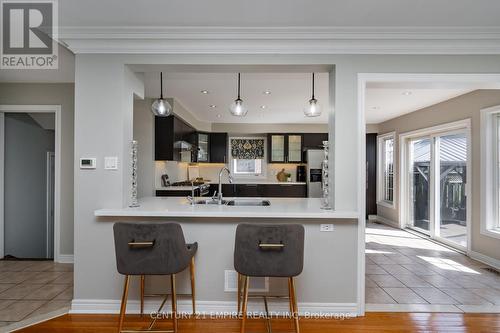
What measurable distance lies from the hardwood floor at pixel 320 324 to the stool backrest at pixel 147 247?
68cm

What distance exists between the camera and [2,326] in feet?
7.18

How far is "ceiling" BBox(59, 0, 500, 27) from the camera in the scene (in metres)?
1.98

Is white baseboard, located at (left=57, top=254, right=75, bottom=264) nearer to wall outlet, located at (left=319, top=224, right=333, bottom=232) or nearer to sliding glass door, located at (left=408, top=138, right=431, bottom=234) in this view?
wall outlet, located at (left=319, top=224, right=333, bottom=232)

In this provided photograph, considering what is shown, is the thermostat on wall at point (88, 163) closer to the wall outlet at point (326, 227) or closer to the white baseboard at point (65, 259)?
the white baseboard at point (65, 259)

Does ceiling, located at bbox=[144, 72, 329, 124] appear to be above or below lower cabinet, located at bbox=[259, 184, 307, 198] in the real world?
above

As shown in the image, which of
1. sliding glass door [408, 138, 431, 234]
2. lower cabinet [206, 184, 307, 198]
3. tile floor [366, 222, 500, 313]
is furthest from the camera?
lower cabinet [206, 184, 307, 198]

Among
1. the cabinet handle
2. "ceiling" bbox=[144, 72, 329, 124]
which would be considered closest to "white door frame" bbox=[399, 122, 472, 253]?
"ceiling" bbox=[144, 72, 329, 124]

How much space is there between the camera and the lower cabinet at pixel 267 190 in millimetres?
6645

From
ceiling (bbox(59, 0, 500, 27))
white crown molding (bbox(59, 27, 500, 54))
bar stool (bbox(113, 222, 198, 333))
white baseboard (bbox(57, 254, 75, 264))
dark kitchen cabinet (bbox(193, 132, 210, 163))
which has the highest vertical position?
ceiling (bbox(59, 0, 500, 27))

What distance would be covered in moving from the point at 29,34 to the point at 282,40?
230 centimetres

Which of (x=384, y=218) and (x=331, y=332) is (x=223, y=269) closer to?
(x=331, y=332)

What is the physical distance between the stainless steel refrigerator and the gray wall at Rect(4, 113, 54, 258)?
5.40 m

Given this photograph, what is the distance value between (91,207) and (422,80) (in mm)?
3293

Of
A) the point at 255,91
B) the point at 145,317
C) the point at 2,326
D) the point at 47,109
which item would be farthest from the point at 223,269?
the point at 47,109
